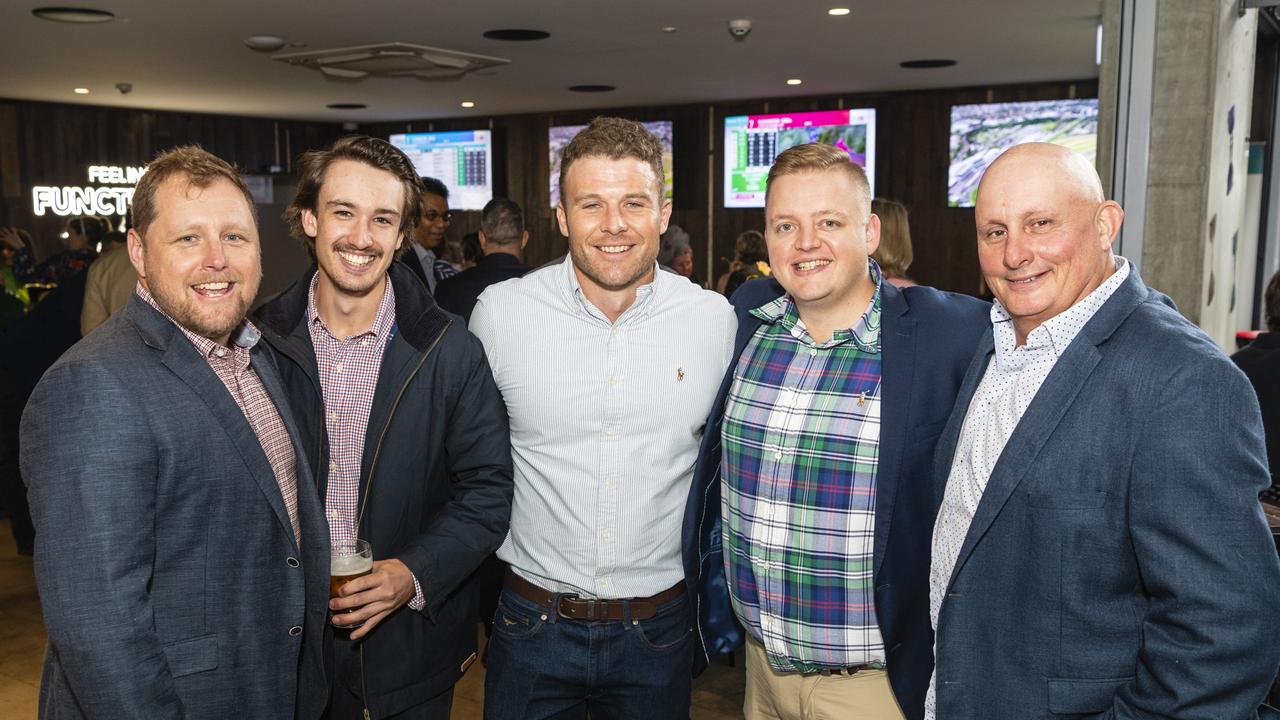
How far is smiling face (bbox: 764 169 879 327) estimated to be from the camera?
2.07 metres

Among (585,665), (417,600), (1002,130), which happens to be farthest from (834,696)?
(1002,130)

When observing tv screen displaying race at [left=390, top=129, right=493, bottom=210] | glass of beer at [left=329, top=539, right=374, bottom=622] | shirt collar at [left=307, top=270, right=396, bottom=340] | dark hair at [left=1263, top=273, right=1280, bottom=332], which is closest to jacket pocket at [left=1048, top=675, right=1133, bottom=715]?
glass of beer at [left=329, top=539, right=374, bottom=622]

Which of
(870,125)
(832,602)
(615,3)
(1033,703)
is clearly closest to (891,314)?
(832,602)

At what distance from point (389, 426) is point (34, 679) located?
306cm

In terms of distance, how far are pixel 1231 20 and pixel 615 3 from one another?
11.4 ft

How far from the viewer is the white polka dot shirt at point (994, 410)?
1.61 m

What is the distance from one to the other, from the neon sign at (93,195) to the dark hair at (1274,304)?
449 inches

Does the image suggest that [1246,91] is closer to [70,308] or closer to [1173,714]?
[1173,714]

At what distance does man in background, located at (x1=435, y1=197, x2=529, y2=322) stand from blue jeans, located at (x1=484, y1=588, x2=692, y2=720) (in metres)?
2.36

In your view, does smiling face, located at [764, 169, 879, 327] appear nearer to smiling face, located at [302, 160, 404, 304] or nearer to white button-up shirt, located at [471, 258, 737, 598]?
white button-up shirt, located at [471, 258, 737, 598]

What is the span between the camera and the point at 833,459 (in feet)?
6.49

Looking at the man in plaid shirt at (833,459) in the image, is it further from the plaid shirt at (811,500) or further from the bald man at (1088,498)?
the bald man at (1088,498)

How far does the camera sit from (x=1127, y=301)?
5.06ft

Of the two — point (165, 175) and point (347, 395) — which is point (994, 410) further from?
point (165, 175)
